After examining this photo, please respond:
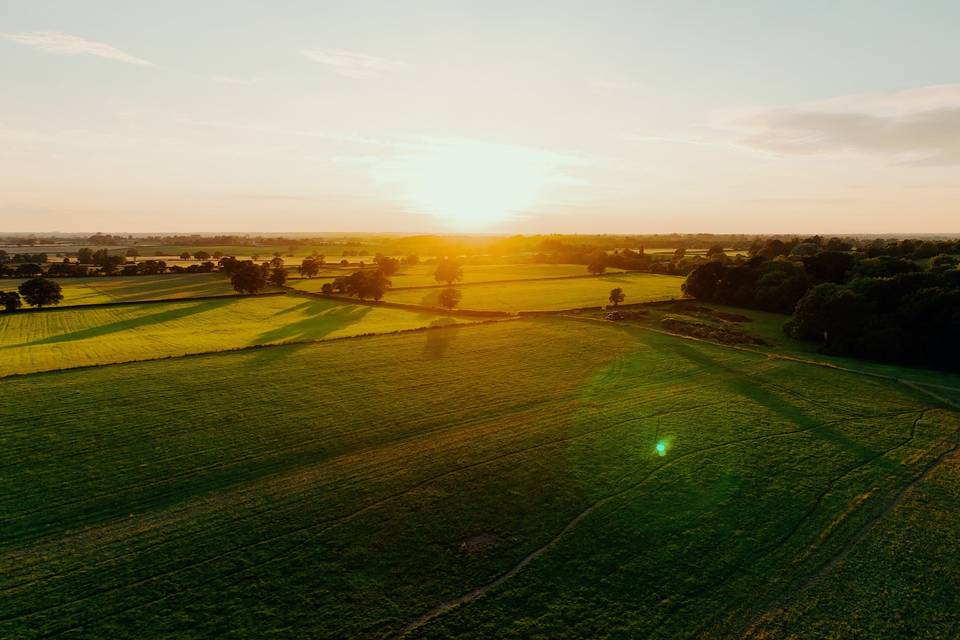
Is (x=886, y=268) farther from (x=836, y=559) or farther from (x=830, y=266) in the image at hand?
(x=836, y=559)

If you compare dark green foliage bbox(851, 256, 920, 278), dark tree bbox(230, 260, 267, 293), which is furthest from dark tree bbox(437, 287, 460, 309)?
dark green foliage bbox(851, 256, 920, 278)

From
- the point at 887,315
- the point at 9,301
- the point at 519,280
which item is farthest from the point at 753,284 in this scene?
the point at 9,301

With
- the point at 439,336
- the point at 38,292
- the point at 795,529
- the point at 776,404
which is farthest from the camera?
the point at 38,292

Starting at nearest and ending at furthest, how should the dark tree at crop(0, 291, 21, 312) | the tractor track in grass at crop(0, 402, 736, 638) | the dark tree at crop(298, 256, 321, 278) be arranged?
1. the tractor track in grass at crop(0, 402, 736, 638)
2. the dark tree at crop(0, 291, 21, 312)
3. the dark tree at crop(298, 256, 321, 278)

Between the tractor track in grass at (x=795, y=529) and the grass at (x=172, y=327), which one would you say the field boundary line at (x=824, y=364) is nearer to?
the tractor track in grass at (x=795, y=529)

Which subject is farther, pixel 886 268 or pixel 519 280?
pixel 519 280

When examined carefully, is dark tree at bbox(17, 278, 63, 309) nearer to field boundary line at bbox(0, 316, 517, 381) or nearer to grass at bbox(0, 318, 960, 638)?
field boundary line at bbox(0, 316, 517, 381)
